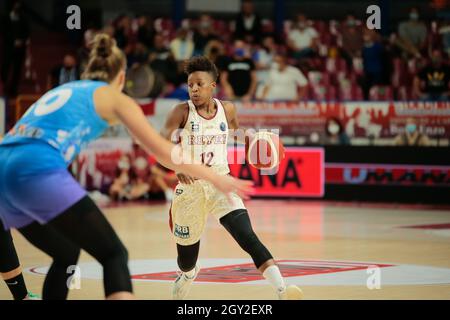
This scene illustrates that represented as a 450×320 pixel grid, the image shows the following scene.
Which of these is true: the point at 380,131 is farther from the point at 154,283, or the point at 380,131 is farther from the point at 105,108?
the point at 105,108

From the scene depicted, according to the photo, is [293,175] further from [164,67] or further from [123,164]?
[164,67]

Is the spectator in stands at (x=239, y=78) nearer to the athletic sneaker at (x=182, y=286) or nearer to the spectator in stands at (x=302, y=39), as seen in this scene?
the spectator in stands at (x=302, y=39)

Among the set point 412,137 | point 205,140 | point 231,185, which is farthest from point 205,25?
point 231,185

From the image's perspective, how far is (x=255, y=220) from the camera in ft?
54.9

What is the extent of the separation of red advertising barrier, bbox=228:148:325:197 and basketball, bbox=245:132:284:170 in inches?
432

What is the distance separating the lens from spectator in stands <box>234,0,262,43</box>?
23.6 metres

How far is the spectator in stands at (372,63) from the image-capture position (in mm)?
21125

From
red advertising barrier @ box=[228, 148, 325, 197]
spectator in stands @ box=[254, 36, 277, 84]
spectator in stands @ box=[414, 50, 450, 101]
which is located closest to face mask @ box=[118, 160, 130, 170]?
red advertising barrier @ box=[228, 148, 325, 197]

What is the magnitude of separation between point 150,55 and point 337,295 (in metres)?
13.9

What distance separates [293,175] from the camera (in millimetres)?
20391

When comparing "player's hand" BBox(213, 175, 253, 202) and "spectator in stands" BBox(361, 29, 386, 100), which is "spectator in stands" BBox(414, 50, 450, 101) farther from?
"player's hand" BBox(213, 175, 253, 202)

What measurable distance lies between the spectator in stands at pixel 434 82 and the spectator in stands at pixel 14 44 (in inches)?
371

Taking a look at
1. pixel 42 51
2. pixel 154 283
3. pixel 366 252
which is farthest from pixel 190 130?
pixel 42 51

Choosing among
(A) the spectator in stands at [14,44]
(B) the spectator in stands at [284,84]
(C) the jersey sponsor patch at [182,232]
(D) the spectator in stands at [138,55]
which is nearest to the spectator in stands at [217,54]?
(B) the spectator in stands at [284,84]
